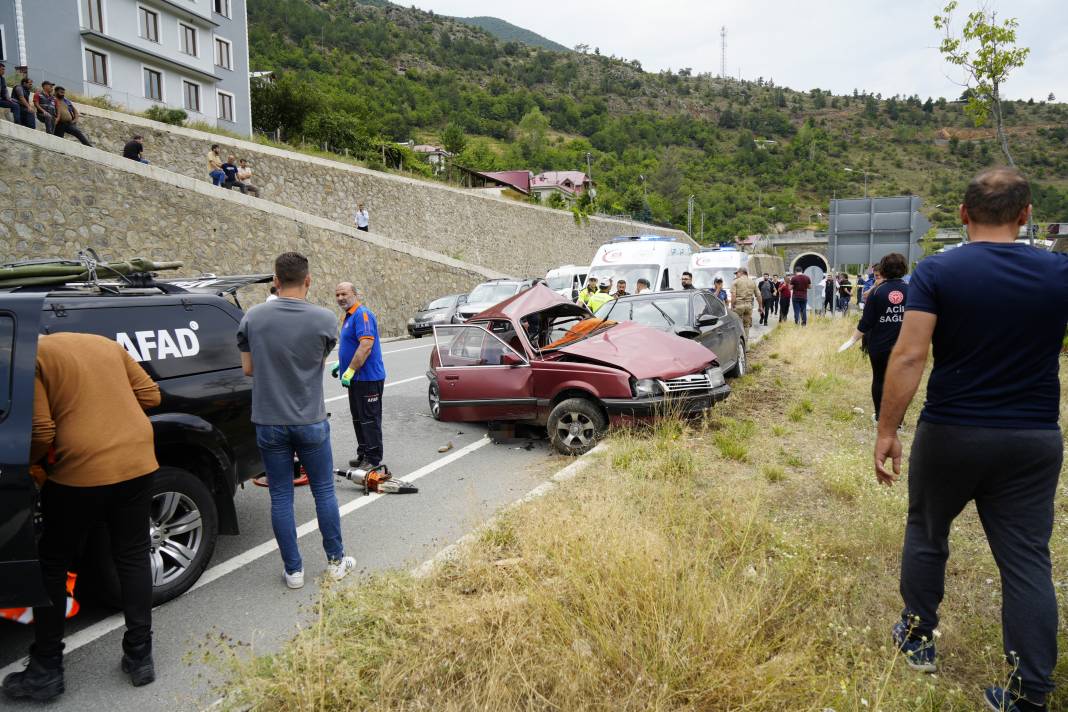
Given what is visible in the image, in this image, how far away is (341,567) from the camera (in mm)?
4406

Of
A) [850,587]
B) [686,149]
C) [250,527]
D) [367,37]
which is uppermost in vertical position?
[367,37]

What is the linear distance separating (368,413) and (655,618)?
407 cm

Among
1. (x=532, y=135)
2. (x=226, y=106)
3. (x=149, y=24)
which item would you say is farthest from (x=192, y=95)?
(x=532, y=135)

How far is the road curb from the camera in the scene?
13.5 ft

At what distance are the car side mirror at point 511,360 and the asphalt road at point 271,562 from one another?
996 mm

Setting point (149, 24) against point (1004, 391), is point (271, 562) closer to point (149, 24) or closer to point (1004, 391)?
point (1004, 391)

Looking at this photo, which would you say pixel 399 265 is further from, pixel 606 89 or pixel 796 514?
pixel 606 89

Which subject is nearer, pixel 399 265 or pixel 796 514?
pixel 796 514

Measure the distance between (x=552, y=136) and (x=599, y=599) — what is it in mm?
140823

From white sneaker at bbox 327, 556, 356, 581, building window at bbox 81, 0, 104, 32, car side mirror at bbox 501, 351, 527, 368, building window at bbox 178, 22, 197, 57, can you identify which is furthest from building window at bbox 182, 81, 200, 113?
white sneaker at bbox 327, 556, 356, 581

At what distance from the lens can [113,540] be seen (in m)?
3.31

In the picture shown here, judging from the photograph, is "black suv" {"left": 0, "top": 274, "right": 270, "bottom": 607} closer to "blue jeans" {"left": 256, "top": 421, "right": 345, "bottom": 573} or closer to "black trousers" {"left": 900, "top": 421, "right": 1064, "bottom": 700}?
"blue jeans" {"left": 256, "top": 421, "right": 345, "bottom": 573}

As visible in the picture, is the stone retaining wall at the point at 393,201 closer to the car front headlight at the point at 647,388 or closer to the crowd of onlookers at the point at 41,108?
the crowd of onlookers at the point at 41,108

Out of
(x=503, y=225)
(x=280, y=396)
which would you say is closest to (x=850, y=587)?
(x=280, y=396)
